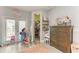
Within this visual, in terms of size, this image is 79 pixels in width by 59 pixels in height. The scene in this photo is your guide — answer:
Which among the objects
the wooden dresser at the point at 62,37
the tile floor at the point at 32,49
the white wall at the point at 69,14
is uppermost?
the white wall at the point at 69,14

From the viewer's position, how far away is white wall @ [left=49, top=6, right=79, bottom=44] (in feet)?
5.96

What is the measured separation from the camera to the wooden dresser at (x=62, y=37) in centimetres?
183

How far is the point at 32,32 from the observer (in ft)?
6.16

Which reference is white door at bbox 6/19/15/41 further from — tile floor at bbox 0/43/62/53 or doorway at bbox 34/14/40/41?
doorway at bbox 34/14/40/41

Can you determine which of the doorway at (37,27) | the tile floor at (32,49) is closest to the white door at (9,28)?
the tile floor at (32,49)

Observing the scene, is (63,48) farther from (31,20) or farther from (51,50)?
(31,20)

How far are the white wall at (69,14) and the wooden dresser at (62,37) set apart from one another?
0.23ft

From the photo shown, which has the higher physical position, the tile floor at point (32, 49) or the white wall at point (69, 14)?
the white wall at point (69, 14)

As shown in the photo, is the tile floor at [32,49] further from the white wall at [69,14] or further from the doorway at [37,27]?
the white wall at [69,14]

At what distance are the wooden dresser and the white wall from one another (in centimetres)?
7

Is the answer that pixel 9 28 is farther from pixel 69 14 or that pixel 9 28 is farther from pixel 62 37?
pixel 69 14

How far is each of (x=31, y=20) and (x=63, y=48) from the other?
2.11 feet

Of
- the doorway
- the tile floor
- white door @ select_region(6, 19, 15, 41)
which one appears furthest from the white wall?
white door @ select_region(6, 19, 15, 41)
